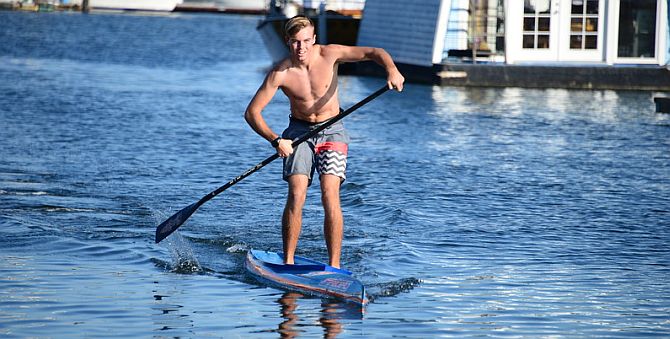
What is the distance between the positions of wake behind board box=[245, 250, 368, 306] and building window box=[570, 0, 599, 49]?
63.3 feet

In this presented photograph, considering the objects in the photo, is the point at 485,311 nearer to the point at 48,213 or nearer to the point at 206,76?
the point at 48,213

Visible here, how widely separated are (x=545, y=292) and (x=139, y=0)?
111980 millimetres

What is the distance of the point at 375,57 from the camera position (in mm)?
8594

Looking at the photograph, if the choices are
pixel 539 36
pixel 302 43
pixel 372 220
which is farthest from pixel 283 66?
pixel 539 36

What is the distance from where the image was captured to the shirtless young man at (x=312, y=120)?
875 cm

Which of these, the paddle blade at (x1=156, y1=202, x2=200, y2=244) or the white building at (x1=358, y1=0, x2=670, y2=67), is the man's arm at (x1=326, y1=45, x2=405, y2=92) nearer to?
the paddle blade at (x1=156, y1=202, x2=200, y2=244)

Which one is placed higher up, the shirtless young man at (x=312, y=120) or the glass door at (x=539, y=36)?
the shirtless young man at (x=312, y=120)

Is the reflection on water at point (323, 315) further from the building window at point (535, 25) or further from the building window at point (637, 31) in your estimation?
the building window at point (637, 31)

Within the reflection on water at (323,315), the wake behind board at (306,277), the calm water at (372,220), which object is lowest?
the calm water at (372,220)

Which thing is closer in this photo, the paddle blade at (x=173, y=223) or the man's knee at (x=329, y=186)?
the man's knee at (x=329, y=186)

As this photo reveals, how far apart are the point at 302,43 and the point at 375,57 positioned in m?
0.50

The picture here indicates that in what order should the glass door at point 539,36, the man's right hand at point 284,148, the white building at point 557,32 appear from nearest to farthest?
the man's right hand at point 284,148 < the white building at point 557,32 < the glass door at point 539,36

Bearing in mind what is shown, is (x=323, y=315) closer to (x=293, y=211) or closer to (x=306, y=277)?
Answer: (x=306, y=277)

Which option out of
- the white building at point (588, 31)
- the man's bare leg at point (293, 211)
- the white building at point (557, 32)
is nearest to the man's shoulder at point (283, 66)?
the man's bare leg at point (293, 211)
